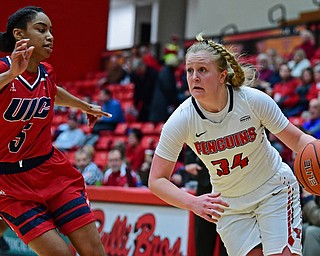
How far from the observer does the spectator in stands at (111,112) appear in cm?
1189

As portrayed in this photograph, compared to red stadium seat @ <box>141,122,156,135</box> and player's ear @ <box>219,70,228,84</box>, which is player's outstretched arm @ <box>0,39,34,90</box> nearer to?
player's ear @ <box>219,70,228,84</box>

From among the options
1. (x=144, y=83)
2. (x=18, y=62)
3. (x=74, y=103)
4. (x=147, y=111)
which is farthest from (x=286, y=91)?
(x=18, y=62)

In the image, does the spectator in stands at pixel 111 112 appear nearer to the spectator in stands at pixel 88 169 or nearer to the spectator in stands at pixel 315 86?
the spectator in stands at pixel 88 169

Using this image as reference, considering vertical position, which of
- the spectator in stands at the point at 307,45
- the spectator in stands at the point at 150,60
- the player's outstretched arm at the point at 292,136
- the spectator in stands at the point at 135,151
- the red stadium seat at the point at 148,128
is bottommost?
the spectator in stands at the point at 135,151

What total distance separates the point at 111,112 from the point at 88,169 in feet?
12.9

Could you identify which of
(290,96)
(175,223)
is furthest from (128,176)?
(290,96)

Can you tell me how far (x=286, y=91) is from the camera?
9.84 m

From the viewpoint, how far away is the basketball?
3.71 metres

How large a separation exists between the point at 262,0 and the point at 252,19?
50 cm

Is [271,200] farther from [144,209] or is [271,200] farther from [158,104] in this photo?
[158,104]

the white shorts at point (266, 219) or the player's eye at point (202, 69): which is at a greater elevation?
the player's eye at point (202, 69)

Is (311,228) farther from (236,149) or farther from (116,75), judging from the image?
(116,75)

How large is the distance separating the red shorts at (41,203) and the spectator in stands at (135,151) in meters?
5.70

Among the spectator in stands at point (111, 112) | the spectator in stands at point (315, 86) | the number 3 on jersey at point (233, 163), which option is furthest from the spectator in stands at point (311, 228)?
the spectator in stands at point (111, 112)
